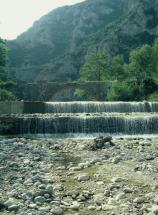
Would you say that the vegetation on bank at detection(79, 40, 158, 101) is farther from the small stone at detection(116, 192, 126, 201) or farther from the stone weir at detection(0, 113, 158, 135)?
the small stone at detection(116, 192, 126, 201)

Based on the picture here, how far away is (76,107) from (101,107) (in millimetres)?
2982

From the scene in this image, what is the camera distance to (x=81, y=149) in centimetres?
2570

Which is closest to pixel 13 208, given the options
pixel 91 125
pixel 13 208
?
pixel 13 208

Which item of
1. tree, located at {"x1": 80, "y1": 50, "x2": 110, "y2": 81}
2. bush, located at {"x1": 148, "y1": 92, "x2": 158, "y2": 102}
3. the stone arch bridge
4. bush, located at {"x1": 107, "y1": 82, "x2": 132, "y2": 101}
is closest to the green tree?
tree, located at {"x1": 80, "y1": 50, "x2": 110, "y2": 81}

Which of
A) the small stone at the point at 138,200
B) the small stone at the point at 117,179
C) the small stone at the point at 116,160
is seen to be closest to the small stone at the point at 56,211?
the small stone at the point at 138,200

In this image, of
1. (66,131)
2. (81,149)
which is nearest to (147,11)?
(66,131)

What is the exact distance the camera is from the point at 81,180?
1752cm

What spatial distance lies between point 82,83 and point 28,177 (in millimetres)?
58462

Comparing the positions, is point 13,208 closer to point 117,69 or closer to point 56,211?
point 56,211

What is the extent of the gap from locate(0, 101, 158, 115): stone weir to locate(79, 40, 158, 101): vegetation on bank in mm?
12328

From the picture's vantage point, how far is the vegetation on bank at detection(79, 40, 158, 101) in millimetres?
66062

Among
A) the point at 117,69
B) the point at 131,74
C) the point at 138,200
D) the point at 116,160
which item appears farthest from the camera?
the point at 117,69

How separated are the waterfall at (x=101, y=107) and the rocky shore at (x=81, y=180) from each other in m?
23.5

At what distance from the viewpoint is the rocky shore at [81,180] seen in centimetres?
1393
